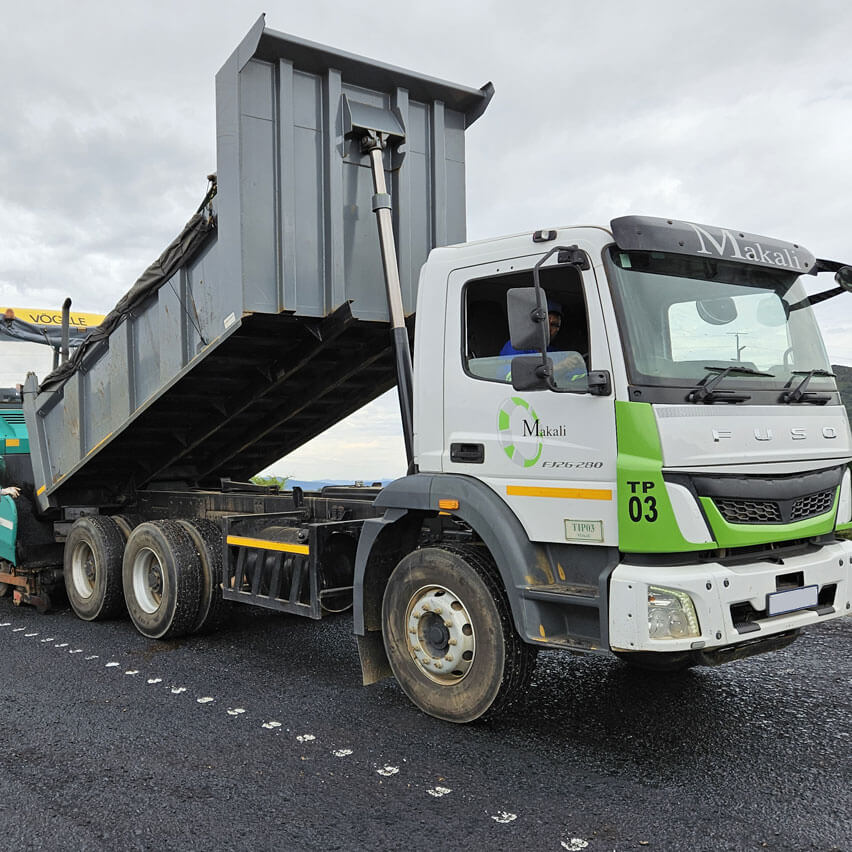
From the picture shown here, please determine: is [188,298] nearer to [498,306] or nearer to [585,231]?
[498,306]

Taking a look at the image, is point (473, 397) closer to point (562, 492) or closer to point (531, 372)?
point (531, 372)

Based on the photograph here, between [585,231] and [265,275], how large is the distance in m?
2.26

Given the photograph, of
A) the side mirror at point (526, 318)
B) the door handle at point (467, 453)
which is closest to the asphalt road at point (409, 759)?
the door handle at point (467, 453)

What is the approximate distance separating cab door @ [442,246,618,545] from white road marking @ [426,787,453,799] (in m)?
1.25

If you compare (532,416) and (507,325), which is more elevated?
(507,325)

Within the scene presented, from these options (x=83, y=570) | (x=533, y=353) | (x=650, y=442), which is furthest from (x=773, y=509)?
(x=83, y=570)

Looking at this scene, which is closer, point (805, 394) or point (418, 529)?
point (805, 394)

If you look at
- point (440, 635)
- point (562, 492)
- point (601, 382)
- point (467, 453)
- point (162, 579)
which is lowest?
point (440, 635)

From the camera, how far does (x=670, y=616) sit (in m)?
3.79

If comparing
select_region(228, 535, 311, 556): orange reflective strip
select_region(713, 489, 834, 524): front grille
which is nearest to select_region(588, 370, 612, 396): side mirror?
select_region(713, 489, 834, 524): front grille

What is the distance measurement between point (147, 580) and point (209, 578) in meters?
0.70

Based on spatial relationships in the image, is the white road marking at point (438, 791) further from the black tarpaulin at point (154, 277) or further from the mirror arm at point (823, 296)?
the black tarpaulin at point (154, 277)

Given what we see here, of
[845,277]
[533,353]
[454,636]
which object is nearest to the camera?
[533,353]

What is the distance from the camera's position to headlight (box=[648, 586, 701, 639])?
12.4ft
